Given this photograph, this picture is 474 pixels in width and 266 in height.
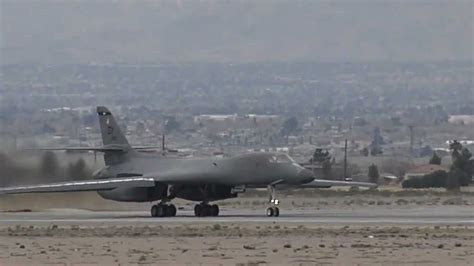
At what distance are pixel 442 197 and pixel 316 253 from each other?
139 feet

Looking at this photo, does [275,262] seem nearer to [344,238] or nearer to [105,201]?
[344,238]

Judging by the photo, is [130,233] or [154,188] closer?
[130,233]

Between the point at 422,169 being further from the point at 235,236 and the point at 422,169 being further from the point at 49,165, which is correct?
the point at 235,236

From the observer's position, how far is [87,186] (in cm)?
5497

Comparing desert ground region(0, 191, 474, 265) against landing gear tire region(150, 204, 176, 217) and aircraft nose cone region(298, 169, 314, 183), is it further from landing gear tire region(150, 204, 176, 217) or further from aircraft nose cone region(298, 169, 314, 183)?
aircraft nose cone region(298, 169, 314, 183)

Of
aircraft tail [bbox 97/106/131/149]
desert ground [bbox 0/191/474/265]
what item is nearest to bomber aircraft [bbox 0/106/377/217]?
desert ground [bbox 0/191/474/265]

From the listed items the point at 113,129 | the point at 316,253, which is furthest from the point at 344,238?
the point at 113,129

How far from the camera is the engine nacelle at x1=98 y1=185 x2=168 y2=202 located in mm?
56094

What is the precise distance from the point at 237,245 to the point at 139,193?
1965 centimetres

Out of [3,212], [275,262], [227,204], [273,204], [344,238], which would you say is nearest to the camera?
[275,262]

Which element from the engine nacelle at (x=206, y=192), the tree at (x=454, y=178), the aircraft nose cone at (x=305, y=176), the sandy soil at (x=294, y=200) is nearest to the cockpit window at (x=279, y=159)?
the aircraft nose cone at (x=305, y=176)

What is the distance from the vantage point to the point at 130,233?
4184 cm

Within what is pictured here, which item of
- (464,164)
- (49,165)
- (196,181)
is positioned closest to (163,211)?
(196,181)

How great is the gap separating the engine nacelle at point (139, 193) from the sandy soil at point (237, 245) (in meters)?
10.8
